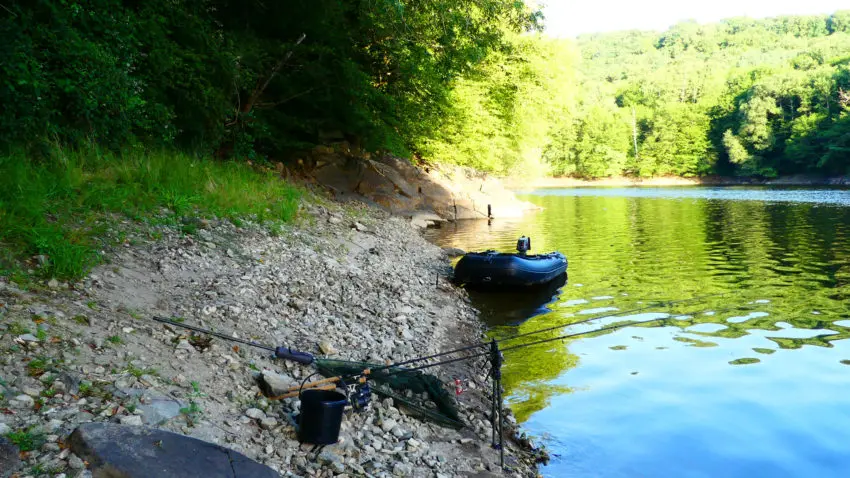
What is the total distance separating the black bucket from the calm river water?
231 centimetres

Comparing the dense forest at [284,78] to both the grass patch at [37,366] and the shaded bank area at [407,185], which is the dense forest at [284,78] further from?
the grass patch at [37,366]

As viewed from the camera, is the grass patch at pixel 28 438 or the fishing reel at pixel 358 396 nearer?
the grass patch at pixel 28 438

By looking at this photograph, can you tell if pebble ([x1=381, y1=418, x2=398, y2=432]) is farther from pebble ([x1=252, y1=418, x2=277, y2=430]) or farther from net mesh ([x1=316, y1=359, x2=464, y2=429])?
pebble ([x1=252, y1=418, x2=277, y2=430])

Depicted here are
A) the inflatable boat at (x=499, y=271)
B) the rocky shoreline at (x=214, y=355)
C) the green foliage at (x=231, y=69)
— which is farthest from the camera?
the inflatable boat at (x=499, y=271)

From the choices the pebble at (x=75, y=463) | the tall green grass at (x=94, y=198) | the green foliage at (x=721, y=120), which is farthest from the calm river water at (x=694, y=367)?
the green foliage at (x=721, y=120)

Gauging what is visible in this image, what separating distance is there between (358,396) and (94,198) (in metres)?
4.88

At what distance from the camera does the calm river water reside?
6.24 metres

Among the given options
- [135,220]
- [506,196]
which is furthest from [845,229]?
[135,220]

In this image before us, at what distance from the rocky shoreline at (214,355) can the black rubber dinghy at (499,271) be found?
13.1 ft

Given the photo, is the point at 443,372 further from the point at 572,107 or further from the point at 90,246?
the point at 572,107

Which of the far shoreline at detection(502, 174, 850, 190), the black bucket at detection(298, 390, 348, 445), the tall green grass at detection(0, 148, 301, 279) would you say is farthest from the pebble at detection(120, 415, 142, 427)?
the far shoreline at detection(502, 174, 850, 190)

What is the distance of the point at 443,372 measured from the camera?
792 cm

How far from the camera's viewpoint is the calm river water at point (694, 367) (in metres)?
6.24

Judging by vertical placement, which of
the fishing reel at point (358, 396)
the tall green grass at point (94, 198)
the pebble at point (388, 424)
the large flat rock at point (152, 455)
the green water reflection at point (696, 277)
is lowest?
the green water reflection at point (696, 277)
